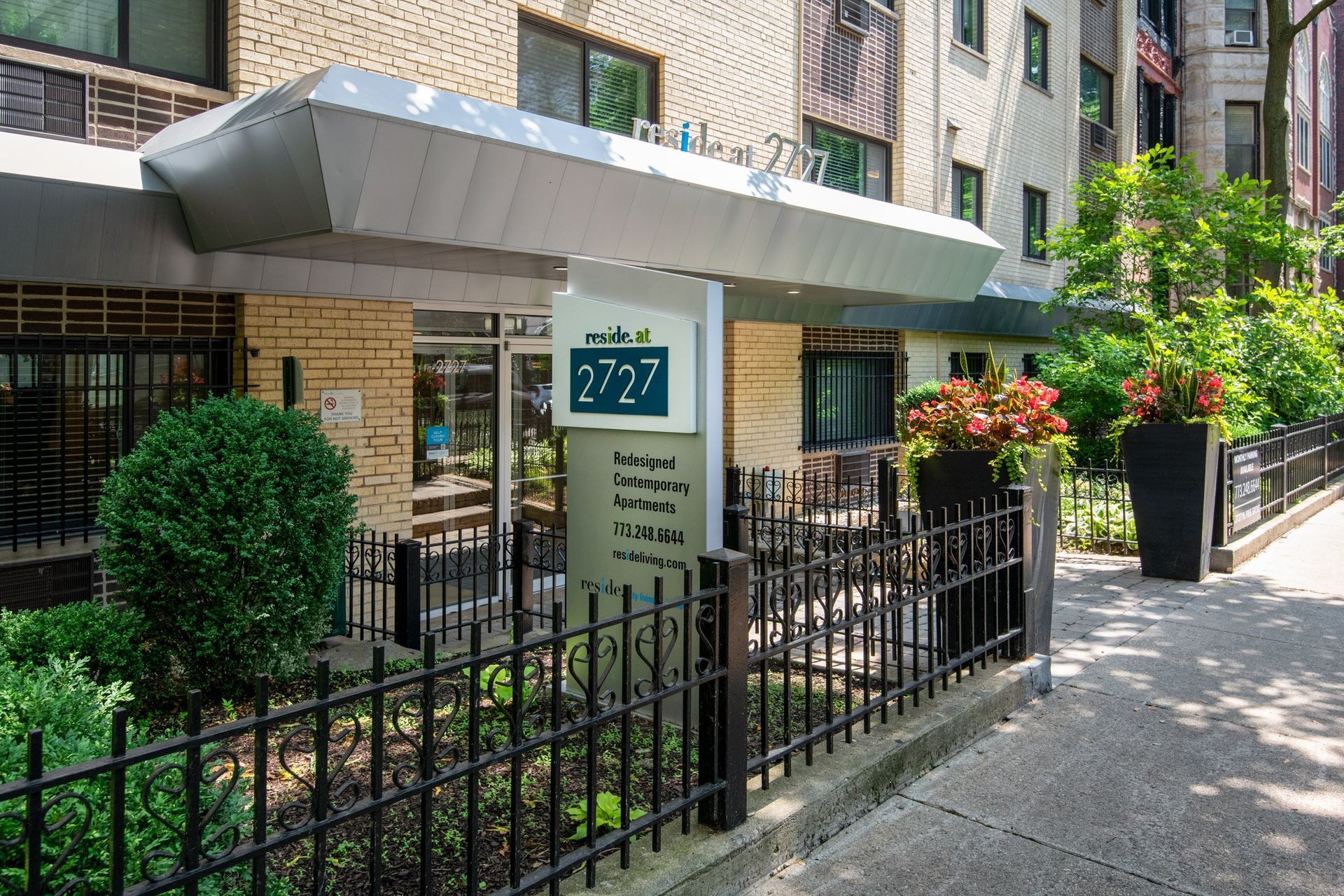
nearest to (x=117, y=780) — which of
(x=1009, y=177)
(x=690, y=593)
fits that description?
(x=690, y=593)

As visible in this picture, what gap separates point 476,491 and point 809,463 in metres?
5.98

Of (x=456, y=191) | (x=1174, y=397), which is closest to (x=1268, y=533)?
(x=1174, y=397)

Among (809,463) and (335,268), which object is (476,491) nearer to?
(335,268)

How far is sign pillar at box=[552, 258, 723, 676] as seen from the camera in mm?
5211

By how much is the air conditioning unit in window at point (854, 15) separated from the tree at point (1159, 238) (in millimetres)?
4789

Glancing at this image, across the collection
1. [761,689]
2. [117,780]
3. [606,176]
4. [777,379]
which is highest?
[606,176]

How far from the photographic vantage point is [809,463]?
47.4 feet

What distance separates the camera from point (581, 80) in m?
10.5

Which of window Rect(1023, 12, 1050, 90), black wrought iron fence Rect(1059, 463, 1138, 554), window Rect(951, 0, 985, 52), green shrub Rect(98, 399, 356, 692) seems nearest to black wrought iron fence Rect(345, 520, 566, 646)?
green shrub Rect(98, 399, 356, 692)

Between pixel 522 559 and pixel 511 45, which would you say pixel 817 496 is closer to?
pixel 511 45

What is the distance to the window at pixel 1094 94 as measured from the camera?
70.3ft

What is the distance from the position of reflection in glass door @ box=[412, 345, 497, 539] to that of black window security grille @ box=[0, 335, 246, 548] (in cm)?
210

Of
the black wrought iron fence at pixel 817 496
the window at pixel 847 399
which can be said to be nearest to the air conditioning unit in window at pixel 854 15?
the window at pixel 847 399

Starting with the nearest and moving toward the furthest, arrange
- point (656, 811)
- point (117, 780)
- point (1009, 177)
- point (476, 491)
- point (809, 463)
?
1. point (117, 780)
2. point (656, 811)
3. point (476, 491)
4. point (809, 463)
5. point (1009, 177)
